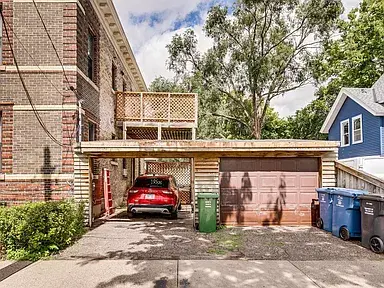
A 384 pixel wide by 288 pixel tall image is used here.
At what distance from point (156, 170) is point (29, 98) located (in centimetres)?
944

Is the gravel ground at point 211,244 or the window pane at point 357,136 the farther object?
the window pane at point 357,136

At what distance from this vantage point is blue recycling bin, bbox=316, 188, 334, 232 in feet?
30.8

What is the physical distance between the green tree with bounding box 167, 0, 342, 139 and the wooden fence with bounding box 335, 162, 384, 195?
54.1 feet

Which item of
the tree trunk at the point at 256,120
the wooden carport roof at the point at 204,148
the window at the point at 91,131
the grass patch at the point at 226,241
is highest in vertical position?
the tree trunk at the point at 256,120

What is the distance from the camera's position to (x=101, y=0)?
40.5ft

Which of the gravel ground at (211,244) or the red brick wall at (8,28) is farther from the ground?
the red brick wall at (8,28)

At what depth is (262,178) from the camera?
1083cm

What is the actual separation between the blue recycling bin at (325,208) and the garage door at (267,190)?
2.54 ft

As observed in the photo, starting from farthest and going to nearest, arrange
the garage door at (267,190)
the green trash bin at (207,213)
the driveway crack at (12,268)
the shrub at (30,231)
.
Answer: the garage door at (267,190) < the green trash bin at (207,213) < the shrub at (30,231) < the driveway crack at (12,268)

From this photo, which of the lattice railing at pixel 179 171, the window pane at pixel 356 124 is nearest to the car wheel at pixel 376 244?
the lattice railing at pixel 179 171

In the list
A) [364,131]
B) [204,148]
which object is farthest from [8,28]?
[364,131]

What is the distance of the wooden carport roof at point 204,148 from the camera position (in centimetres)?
1002

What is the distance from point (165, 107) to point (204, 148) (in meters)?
5.90

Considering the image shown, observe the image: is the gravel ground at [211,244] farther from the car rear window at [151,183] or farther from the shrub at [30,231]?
the car rear window at [151,183]
